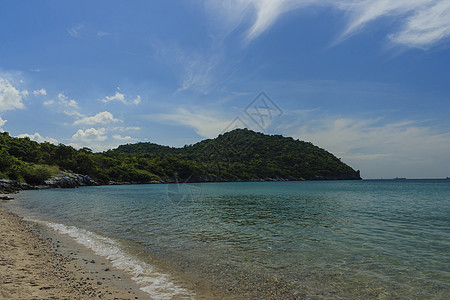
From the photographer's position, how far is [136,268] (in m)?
10.7

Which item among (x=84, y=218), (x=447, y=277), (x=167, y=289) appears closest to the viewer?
(x=167, y=289)

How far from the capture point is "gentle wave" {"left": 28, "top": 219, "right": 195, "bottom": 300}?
8311 mm

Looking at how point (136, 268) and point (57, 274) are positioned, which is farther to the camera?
point (136, 268)

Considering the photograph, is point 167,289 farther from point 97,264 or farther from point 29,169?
point 29,169

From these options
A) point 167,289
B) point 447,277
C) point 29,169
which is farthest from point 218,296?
point 29,169

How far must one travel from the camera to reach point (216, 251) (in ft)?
43.3

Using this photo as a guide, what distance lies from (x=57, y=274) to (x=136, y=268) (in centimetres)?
279

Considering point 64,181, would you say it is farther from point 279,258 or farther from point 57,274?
point 279,258

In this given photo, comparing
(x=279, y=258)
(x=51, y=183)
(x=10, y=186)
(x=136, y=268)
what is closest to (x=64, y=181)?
(x=51, y=183)

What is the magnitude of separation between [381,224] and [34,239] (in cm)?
2465

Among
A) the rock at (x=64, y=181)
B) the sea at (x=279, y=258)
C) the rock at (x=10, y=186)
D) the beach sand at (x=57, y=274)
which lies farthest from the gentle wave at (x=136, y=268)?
the rock at (x=64, y=181)

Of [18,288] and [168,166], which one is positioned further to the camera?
[168,166]

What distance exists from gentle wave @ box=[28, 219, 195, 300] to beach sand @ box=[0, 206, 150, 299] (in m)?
0.33

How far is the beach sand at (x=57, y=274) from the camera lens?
7.32 metres
